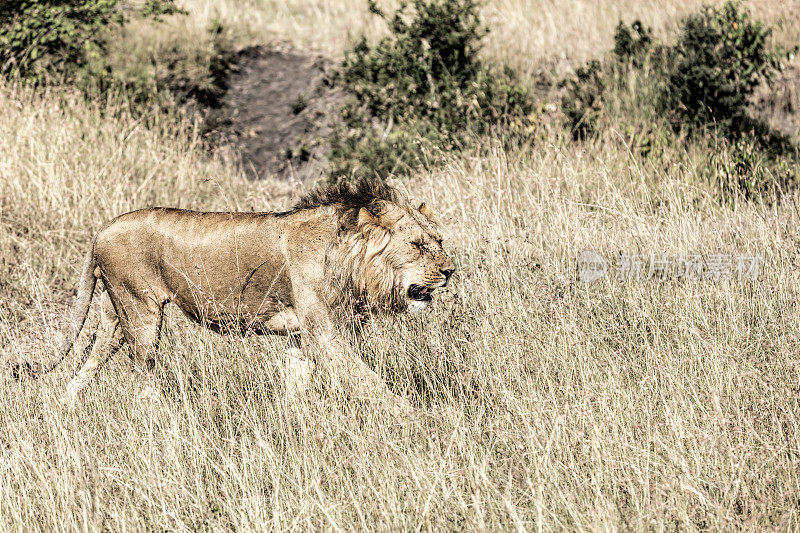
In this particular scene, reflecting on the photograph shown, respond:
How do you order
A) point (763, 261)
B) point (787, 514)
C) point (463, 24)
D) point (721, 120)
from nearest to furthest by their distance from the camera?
1. point (787, 514)
2. point (763, 261)
3. point (721, 120)
4. point (463, 24)

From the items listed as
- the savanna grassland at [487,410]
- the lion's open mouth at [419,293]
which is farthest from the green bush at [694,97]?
the lion's open mouth at [419,293]

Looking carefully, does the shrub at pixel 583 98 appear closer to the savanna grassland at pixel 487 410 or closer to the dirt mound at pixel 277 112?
the savanna grassland at pixel 487 410

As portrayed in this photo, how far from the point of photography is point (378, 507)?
11.1 feet

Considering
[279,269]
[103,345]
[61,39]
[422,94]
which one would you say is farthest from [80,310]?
[61,39]

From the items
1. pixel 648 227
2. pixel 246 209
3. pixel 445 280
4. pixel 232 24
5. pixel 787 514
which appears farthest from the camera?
pixel 232 24

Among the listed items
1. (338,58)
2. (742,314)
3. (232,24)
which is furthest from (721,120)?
(232,24)

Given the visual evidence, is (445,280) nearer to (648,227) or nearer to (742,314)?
(742,314)

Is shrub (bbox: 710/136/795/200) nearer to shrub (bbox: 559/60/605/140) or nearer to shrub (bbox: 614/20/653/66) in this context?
shrub (bbox: 559/60/605/140)

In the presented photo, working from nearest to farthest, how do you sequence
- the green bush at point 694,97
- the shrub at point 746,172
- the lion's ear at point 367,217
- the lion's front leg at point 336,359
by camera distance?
the lion's front leg at point 336,359, the lion's ear at point 367,217, the shrub at point 746,172, the green bush at point 694,97

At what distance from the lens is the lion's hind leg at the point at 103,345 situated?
4.89 metres

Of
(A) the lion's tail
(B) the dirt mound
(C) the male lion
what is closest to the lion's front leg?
(C) the male lion

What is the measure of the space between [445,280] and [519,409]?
0.86 meters

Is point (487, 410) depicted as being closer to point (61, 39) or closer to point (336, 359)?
point (336, 359)

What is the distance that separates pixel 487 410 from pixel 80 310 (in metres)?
2.49
